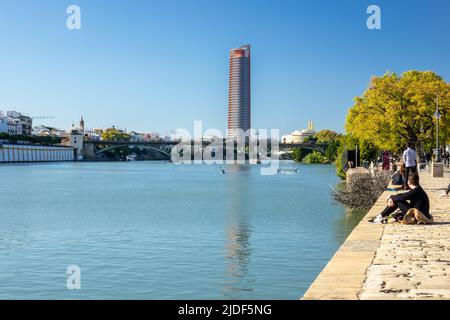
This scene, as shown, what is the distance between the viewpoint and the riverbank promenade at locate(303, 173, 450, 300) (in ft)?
27.1

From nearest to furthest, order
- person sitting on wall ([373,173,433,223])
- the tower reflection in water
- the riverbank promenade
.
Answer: the riverbank promenade → the tower reflection in water → person sitting on wall ([373,173,433,223])

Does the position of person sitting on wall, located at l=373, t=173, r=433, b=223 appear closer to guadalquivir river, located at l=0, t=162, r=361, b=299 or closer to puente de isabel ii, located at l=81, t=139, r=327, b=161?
guadalquivir river, located at l=0, t=162, r=361, b=299

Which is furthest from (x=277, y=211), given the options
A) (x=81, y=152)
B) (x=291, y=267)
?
(x=81, y=152)

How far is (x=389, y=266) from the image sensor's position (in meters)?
10.1

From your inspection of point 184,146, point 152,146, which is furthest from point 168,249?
point 184,146

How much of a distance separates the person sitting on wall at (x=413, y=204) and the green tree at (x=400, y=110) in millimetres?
33281

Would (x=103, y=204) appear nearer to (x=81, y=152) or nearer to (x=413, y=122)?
(x=413, y=122)

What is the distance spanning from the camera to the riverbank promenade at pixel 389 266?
825 cm

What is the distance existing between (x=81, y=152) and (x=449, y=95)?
159m

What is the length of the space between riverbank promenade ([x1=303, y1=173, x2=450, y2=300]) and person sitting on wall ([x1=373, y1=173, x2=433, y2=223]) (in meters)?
0.34

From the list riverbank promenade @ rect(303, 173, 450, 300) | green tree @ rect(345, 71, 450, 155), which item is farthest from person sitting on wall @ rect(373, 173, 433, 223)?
green tree @ rect(345, 71, 450, 155)

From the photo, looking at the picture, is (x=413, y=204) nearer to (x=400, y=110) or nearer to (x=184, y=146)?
(x=400, y=110)

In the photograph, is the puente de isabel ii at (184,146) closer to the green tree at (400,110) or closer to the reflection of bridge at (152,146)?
the reflection of bridge at (152,146)

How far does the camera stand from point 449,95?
1959 inches
